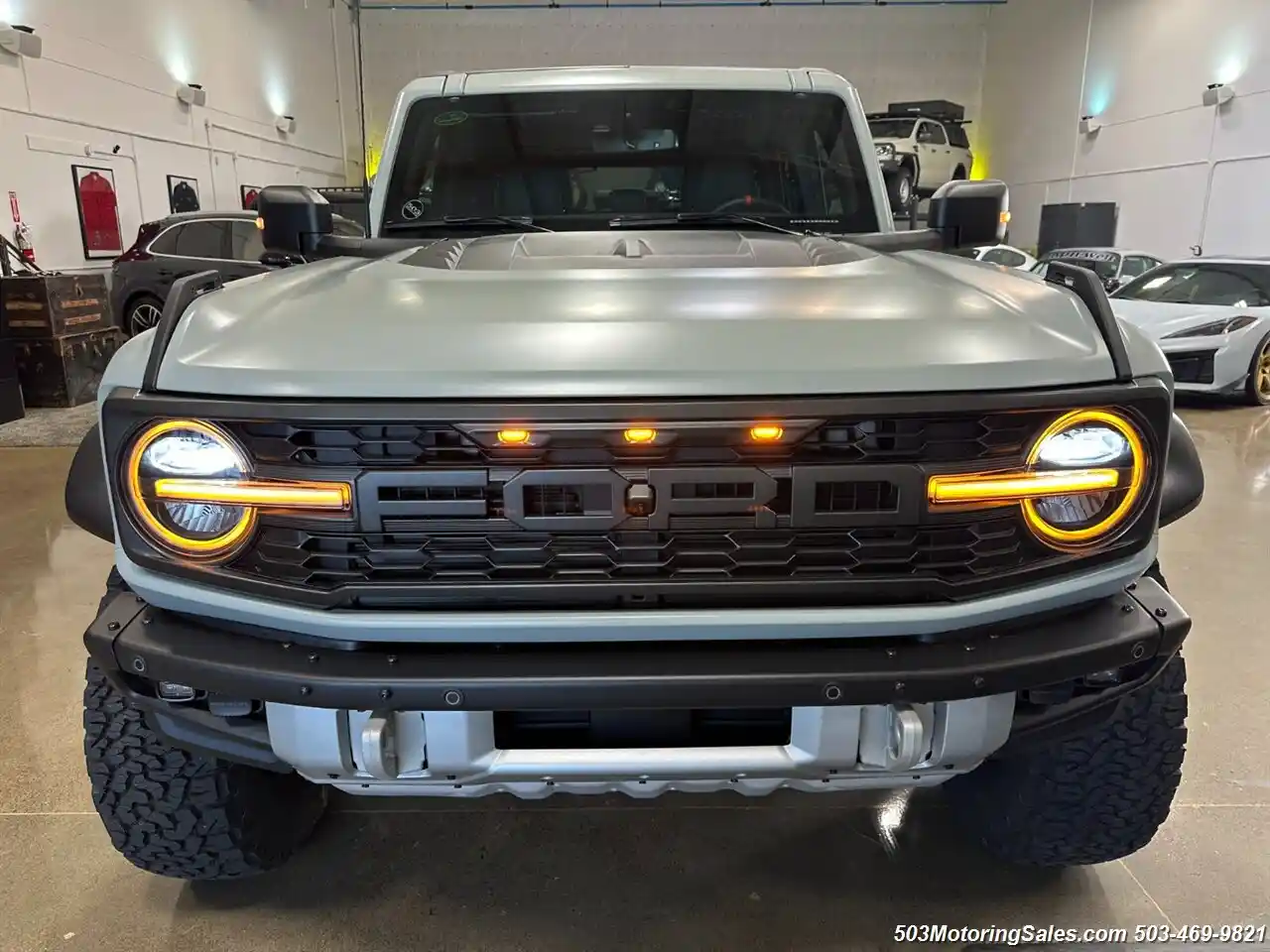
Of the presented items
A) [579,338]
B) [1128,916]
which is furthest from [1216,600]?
[579,338]

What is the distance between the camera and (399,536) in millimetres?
1359

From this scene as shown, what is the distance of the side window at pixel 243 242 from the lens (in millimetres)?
10008

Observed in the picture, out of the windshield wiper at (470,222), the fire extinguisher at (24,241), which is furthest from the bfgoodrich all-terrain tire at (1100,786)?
the fire extinguisher at (24,241)

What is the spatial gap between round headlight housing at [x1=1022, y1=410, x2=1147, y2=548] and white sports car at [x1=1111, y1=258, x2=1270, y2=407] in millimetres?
7114

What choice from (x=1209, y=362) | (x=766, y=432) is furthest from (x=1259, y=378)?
(x=766, y=432)

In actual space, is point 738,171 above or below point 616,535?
above

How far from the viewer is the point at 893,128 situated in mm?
15273

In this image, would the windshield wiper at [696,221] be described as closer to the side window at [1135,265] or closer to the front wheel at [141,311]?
the front wheel at [141,311]

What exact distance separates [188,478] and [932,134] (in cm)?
1639

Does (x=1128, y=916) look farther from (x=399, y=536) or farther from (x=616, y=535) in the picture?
(x=399, y=536)

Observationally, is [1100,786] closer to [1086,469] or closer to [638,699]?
[1086,469]

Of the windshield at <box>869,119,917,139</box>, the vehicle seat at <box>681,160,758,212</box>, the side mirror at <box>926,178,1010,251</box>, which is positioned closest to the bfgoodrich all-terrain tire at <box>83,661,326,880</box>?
the vehicle seat at <box>681,160,758,212</box>

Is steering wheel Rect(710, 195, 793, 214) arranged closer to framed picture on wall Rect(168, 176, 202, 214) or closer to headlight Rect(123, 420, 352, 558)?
headlight Rect(123, 420, 352, 558)

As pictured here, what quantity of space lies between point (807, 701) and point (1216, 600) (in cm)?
321
